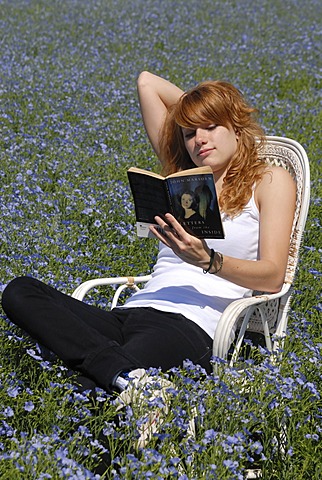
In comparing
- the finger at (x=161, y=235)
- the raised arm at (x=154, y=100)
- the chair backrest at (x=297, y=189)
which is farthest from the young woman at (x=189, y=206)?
the raised arm at (x=154, y=100)

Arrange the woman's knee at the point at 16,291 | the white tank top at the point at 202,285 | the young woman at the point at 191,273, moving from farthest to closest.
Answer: the white tank top at the point at 202,285 → the woman's knee at the point at 16,291 → the young woman at the point at 191,273

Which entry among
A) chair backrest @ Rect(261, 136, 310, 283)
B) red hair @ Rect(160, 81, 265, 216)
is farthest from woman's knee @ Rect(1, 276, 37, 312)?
chair backrest @ Rect(261, 136, 310, 283)

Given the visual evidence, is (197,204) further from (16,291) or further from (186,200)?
(16,291)

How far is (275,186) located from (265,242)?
287 millimetres

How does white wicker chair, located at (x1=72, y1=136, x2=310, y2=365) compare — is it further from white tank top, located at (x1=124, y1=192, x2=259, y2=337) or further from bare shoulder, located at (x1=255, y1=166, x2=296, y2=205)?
bare shoulder, located at (x1=255, y1=166, x2=296, y2=205)

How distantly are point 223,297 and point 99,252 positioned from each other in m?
1.53

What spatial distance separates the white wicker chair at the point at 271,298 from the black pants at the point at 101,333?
163 millimetres

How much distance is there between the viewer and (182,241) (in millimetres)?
3584

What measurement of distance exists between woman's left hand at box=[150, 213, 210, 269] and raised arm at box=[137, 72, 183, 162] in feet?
3.64

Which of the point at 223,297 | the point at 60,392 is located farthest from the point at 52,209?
the point at 60,392

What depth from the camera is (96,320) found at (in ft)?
12.1

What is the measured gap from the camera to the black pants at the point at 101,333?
3295mm

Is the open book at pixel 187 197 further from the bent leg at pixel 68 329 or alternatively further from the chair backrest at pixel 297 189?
the chair backrest at pixel 297 189

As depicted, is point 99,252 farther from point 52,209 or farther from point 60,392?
point 60,392
